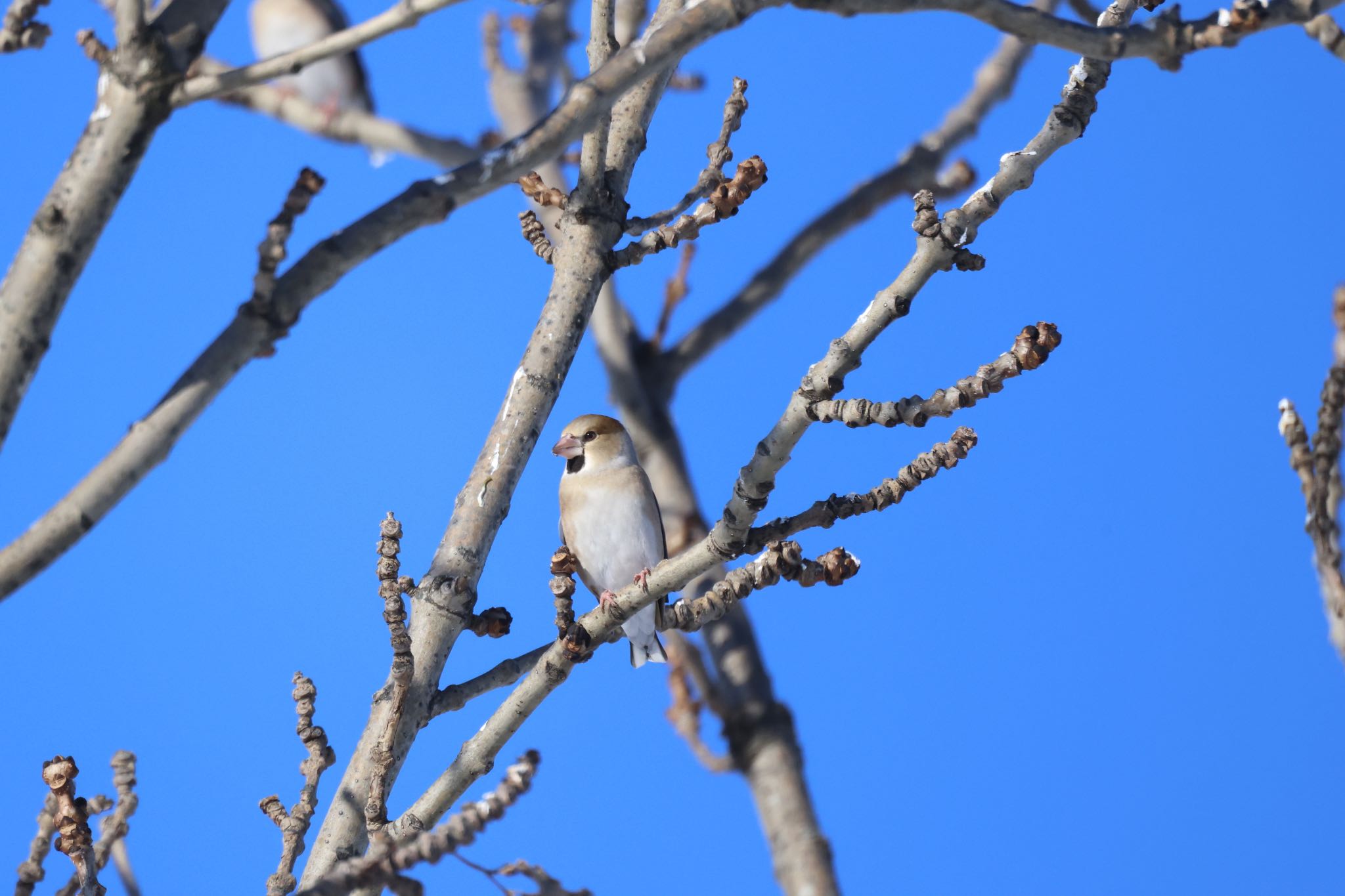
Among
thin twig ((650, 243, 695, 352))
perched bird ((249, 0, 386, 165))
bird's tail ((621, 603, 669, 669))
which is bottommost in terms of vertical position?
bird's tail ((621, 603, 669, 669))

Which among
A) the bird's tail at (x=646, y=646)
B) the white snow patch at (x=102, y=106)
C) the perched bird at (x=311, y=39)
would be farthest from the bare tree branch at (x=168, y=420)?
the perched bird at (x=311, y=39)

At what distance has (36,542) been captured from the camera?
4.69ft

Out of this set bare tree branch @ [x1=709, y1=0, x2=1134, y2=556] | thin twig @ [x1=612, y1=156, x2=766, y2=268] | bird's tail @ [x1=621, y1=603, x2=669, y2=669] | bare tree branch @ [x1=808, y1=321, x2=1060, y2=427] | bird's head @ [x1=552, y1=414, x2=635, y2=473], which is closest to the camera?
bare tree branch @ [x1=808, y1=321, x2=1060, y2=427]

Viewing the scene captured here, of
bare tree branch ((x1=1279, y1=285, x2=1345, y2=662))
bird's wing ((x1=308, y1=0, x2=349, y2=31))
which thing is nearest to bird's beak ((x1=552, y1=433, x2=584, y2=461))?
bare tree branch ((x1=1279, y1=285, x2=1345, y2=662))

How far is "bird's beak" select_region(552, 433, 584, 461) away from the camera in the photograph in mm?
3688

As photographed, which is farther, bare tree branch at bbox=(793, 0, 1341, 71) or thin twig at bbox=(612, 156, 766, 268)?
thin twig at bbox=(612, 156, 766, 268)

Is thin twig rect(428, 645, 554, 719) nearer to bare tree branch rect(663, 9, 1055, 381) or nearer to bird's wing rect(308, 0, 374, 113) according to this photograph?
bare tree branch rect(663, 9, 1055, 381)

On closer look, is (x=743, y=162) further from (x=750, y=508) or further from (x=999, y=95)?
(x=999, y=95)

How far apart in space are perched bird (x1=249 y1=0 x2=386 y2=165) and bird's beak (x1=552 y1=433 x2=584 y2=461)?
93.2 inches

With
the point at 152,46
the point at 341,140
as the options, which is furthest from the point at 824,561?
the point at 341,140

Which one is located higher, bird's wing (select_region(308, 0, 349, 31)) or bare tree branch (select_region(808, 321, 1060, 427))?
bird's wing (select_region(308, 0, 349, 31))

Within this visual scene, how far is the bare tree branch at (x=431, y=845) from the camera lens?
4.88 feet

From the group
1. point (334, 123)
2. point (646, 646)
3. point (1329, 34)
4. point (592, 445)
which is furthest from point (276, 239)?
point (334, 123)

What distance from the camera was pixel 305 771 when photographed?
7.43 feet
